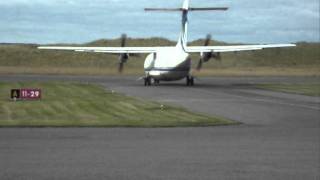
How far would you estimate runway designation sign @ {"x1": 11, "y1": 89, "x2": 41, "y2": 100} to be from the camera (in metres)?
34.3

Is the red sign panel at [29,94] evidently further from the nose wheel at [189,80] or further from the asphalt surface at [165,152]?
the nose wheel at [189,80]

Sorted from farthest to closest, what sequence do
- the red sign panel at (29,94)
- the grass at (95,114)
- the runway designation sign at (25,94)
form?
the red sign panel at (29,94), the runway designation sign at (25,94), the grass at (95,114)

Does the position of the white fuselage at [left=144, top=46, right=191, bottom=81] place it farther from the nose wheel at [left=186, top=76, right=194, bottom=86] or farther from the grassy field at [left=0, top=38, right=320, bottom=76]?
the grassy field at [left=0, top=38, right=320, bottom=76]

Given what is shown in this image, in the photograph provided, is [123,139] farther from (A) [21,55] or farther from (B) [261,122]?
Answer: (A) [21,55]

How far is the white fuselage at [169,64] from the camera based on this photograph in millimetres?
55844

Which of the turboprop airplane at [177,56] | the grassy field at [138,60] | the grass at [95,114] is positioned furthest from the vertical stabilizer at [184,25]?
the grassy field at [138,60]

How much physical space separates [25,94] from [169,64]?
2254 cm

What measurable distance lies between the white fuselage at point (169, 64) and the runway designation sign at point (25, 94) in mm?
22113

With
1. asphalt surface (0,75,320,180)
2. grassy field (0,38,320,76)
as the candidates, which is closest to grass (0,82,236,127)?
asphalt surface (0,75,320,180)

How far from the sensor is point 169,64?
55719 millimetres

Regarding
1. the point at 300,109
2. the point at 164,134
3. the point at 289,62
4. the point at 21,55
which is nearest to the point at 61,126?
the point at 164,134

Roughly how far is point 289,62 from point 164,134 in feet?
530

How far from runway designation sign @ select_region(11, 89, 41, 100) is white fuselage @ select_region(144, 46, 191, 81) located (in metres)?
22.1

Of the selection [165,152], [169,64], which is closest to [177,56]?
[169,64]
